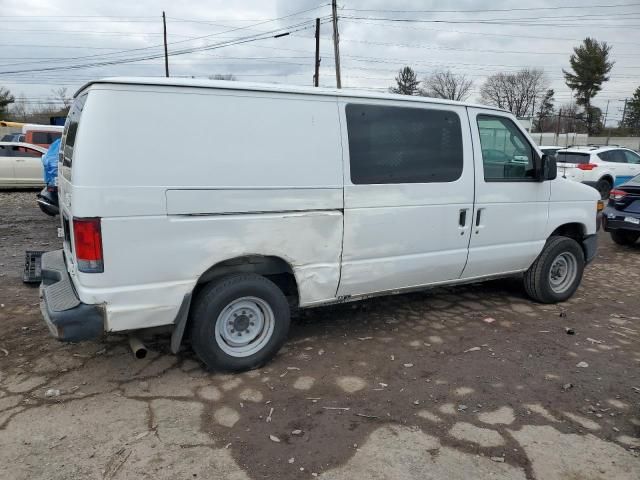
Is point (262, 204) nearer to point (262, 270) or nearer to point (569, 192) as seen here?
point (262, 270)

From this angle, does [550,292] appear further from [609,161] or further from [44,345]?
[609,161]

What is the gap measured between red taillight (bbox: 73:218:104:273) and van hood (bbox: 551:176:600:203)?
445cm

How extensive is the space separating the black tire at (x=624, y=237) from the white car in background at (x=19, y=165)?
1477 centimetres

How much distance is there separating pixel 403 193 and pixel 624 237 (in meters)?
7.18

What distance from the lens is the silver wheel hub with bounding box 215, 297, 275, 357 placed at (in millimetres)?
3768

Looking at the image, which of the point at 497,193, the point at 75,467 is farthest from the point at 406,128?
the point at 75,467

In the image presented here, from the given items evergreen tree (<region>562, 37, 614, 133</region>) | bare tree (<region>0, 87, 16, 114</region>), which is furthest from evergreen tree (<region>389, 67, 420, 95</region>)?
bare tree (<region>0, 87, 16, 114</region>)

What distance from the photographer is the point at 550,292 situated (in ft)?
18.5

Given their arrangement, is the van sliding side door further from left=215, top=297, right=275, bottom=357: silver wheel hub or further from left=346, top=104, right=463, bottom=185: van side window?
left=215, top=297, right=275, bottom=357: silver wheel hub

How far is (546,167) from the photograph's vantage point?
5.05m

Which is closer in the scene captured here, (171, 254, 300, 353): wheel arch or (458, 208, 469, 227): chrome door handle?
(171, 254, 300, 353): wheel arch

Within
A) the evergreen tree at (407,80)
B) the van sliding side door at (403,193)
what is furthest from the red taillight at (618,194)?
the evergreen tree at (407,80)

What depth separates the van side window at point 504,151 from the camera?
15.9 feet

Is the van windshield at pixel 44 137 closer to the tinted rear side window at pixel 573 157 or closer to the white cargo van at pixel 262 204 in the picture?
the white cargo van at pixel 262 204
